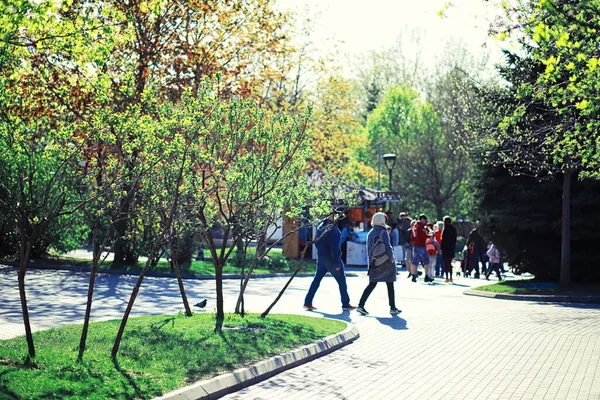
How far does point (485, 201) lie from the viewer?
82.4 feet

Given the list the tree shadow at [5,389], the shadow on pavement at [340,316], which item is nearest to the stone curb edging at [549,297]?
the shadow on pavement at [340,316]

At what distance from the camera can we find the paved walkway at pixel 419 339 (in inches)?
354

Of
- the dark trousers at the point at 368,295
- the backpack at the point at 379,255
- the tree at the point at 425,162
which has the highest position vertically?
the tree at the point at 425,162

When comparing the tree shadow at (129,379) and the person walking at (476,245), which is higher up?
the person walking at (476,245)

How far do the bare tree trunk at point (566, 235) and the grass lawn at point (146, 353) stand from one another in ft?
32.9

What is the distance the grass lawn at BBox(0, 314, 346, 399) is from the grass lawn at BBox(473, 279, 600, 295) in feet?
30.6

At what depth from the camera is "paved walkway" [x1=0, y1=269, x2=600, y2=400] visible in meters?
8.98

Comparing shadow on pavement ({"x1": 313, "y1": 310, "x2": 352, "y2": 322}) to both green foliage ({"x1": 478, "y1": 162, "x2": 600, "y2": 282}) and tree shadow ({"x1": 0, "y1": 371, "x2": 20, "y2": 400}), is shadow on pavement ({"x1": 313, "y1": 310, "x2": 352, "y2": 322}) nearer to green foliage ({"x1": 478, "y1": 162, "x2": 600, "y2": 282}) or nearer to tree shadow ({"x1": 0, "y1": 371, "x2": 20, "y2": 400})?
tree shadow ({"x1": 0, "y1": 371, "x2": 20, "y2": 400})

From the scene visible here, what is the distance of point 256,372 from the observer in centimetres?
938

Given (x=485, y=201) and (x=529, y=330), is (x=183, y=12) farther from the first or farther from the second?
(x=529, y=330)

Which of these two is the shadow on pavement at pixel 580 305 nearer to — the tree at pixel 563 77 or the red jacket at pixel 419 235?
the tree at pixel 563 77

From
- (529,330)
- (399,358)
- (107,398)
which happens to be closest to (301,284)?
(529,330)

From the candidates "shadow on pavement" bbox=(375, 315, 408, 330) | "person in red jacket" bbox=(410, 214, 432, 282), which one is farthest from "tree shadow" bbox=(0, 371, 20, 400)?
Result: "person in red jacket" bbox=(410, 214, 432, 282)

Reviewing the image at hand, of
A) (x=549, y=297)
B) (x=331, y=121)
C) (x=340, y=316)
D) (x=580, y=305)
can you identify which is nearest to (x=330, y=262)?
(x=340, y=316)
